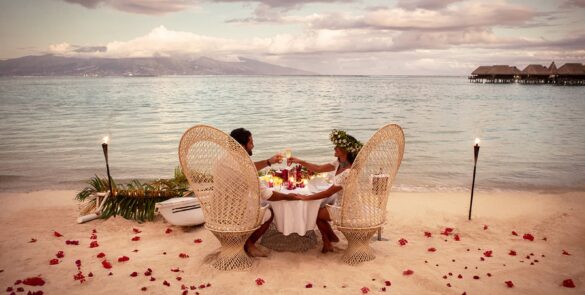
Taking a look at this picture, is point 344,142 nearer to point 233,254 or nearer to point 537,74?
point 233,254

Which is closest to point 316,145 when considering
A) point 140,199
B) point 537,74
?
point 140,199

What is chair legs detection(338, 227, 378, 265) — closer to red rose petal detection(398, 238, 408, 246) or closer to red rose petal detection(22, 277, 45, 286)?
red rose petal detection(398, 238, 408, 246)

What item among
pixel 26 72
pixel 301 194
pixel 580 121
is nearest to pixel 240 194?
pixel 301 194

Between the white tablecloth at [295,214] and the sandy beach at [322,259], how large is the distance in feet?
1.55

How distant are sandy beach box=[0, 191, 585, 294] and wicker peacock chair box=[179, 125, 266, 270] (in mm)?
378

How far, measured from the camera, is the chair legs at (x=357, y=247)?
5601 millimetres

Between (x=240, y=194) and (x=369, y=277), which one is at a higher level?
(x=240, y=194)

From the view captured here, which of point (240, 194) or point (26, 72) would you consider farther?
point (26, 72)

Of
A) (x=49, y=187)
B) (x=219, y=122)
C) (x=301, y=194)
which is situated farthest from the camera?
(x=219, y=122)

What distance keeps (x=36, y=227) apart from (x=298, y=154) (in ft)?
36.4

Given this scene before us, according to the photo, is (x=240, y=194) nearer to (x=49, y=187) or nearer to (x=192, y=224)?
(x=192, y=224)

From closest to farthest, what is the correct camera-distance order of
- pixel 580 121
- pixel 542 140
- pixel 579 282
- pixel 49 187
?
pixel 579 282, pixel 49 187, pixel 542 140, pixel 580 121

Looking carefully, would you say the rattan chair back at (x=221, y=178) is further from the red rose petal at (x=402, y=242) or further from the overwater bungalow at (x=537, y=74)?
the overwater bungalow at (x=537, y=74)

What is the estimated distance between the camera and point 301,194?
5676mm
